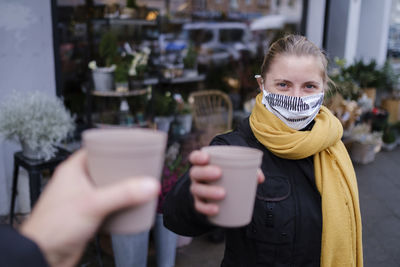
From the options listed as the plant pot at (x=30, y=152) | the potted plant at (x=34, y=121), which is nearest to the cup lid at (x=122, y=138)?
the potted plant at (x=34, y=121)

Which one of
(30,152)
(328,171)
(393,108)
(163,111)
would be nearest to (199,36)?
(163,111)

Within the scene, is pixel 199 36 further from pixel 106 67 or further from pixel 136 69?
pixel 106 67

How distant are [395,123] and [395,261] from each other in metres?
4.05

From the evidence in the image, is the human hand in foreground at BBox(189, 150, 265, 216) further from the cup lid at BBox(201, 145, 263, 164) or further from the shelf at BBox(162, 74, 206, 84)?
the shelf at BBox(162, 74, 206, 84)

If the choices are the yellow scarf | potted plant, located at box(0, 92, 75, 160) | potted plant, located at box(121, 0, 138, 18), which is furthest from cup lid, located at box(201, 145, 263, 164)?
potted plant, located at box(121, 0, 138, 18)

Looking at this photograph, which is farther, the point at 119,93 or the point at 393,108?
the point at 393,108

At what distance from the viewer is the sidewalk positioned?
339 cm

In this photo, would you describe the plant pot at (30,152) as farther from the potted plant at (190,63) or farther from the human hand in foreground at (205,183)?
the potted plant at (190,63)

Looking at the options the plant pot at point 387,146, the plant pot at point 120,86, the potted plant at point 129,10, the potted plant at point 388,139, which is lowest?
the plant pot at point 387,146

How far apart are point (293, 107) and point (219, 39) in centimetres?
664

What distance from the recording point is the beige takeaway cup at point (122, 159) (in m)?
0.68

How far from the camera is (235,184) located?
0.89 m

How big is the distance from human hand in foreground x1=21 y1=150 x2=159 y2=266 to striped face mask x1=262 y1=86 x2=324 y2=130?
96 centimetres

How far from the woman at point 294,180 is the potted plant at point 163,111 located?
3389 millimetres
